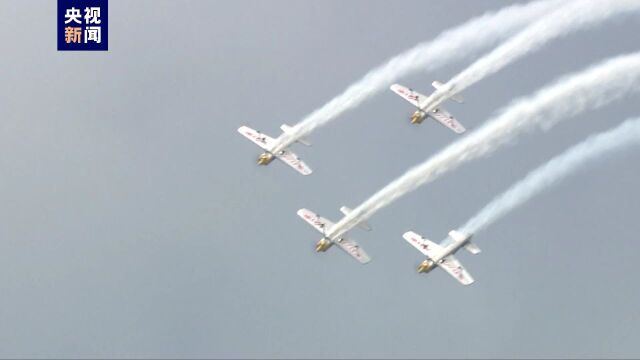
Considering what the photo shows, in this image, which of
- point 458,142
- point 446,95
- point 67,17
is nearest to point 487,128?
point 458,142

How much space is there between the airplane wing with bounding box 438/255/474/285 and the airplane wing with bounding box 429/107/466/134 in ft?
33.9

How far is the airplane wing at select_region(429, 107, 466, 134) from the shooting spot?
129 metres

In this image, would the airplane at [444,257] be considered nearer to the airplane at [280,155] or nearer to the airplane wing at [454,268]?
the airplane wing at [454,268]

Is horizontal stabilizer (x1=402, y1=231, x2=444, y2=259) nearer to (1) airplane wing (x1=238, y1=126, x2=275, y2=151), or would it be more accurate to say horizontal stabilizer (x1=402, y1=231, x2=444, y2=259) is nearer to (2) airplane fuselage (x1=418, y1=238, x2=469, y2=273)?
(2) airplane fuselage (x1=418, y1=238, x2=469, y2=273)

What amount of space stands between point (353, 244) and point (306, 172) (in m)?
8.32

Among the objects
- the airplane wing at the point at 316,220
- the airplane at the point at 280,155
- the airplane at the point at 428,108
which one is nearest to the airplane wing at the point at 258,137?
the airplane at the point at 280,155

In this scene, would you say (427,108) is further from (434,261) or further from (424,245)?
(434,261)

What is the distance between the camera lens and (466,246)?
12100 cm

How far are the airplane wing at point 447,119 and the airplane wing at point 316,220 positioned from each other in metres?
11.0

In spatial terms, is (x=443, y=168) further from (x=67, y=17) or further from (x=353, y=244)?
(x=67, y=17)

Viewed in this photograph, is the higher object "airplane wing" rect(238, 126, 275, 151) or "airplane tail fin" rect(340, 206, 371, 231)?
"airplane wing" rect(238, 126, 275, 151)

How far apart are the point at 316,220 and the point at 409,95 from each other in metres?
11.3

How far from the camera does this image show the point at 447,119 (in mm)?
129625

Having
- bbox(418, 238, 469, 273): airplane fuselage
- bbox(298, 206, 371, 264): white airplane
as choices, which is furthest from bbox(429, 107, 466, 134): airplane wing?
bbox(298, 206, 371, 264): white airplane
